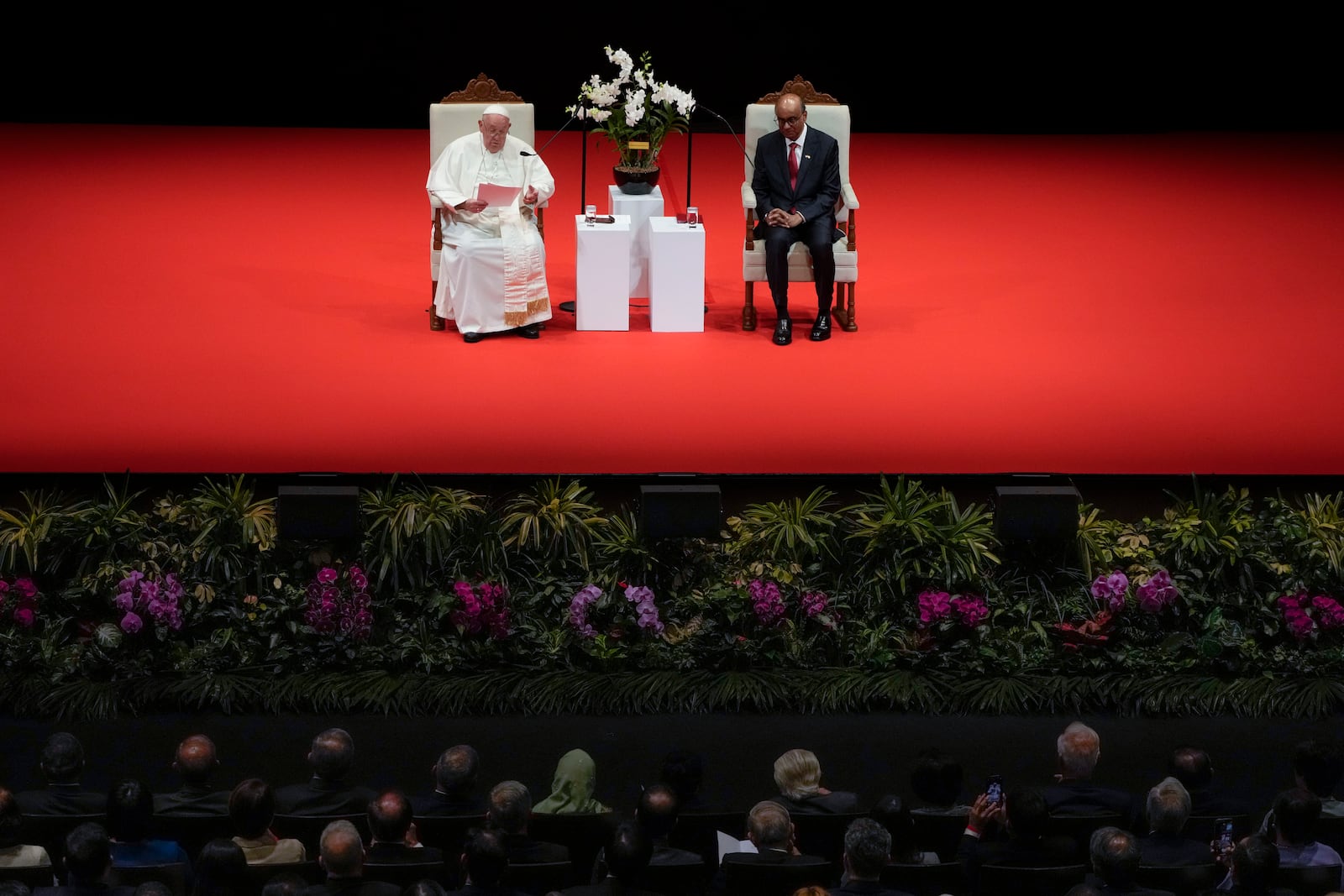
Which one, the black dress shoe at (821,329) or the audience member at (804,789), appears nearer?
the audience member at (804,789)

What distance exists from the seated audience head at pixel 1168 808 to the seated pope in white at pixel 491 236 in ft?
13.4

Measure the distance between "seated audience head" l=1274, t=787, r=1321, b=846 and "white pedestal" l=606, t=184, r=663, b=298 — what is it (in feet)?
15.0

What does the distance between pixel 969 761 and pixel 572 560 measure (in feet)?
4.79

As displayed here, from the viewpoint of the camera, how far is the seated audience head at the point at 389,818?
13.3 feet

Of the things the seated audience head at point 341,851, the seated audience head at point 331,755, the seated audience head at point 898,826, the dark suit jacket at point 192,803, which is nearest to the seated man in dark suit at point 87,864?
the seated audience head at point 341,851

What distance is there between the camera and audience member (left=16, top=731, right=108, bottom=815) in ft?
14.3

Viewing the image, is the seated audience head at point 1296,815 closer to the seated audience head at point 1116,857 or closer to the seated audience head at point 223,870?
the seated audience head at point 1116,857

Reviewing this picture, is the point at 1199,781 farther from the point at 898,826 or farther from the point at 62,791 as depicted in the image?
the point at 62,791

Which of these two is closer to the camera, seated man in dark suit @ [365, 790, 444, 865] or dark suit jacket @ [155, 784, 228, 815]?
seated man in dark suit @ [365, 790, 444, 865]

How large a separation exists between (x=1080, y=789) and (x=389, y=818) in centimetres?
173

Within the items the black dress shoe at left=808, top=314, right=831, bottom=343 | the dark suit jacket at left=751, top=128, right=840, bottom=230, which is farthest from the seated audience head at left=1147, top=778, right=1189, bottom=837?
the dark suit jacket at left=751, top=128, right=840, bottom=230

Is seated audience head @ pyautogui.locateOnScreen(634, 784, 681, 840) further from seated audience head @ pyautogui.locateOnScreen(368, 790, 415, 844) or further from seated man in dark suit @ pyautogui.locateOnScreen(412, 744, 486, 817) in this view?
seated audience head @ pyautogui.locateOnScreen(368, 790, 415, 844)

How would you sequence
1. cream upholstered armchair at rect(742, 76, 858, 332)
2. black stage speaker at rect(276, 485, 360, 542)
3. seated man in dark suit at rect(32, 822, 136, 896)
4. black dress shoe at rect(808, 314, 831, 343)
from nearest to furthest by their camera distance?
seated man in dark suit at rect(32, 822, 136, 896) → black stage speaker at rect(276, 485, 360, 542) → black dress shoe at rect(808, 314, 831, 343) → cream upholstered armchair at rect(742, 76, 858, 332)

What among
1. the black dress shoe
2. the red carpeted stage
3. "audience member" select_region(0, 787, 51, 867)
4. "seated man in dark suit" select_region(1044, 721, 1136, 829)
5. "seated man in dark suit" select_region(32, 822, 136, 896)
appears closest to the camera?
"seated man in dark suit" select_region(32, 822, 136, 896)
